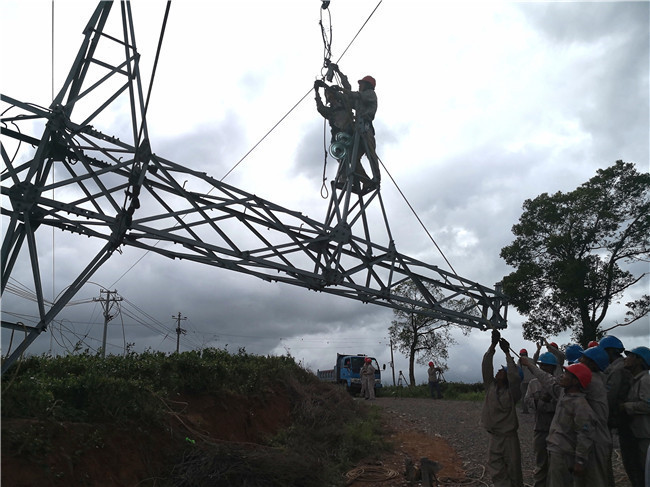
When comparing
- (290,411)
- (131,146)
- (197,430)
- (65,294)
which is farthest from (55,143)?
(290,411)

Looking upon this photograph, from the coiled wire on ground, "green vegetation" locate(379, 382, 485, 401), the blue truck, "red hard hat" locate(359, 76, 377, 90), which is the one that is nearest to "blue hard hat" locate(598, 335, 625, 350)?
the coiled wire on ground

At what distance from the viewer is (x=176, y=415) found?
7773mm

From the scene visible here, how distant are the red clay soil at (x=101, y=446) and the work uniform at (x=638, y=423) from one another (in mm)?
6000

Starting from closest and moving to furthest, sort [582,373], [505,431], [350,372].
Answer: [582,373] → [505,431] → [350,372]

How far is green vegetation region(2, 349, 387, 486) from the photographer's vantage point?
6.08 metres

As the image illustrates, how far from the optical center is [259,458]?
7.07 meters

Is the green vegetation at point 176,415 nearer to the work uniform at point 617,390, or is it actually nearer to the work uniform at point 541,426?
the work uniform at point 541,426

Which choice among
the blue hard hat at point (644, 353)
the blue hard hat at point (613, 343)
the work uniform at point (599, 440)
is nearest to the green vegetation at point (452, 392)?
the blue hard hat at point (613, 343)

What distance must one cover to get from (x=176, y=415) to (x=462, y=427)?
8.34m

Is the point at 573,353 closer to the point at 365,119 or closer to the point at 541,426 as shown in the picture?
the point at 541,426

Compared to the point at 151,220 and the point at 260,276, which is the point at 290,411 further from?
the point at 151,220

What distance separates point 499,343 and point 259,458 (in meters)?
4.05

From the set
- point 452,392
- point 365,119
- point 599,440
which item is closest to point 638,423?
point 599,440

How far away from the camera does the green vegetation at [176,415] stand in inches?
239
